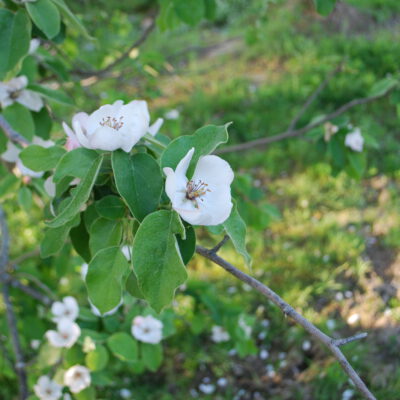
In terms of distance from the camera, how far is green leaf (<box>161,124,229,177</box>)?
0.69 m

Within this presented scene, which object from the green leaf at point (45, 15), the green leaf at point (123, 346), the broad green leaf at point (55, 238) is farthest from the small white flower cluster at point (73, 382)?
the green leaf at point (45, 15)

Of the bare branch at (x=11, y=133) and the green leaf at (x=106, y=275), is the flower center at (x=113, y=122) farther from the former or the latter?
the bare branch at (x=11, y=133)

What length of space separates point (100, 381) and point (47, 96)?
767 millimetres

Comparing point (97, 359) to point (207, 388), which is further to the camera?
point (207, 388)

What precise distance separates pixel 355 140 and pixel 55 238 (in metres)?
1.03

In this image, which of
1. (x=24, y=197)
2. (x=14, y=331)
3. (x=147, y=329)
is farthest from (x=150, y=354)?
(x=24, y=197)

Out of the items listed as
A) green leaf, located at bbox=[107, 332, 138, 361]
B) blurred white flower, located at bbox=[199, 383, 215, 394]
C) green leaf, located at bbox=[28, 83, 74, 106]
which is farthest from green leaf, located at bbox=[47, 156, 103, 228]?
blurred white flower, located at bbox=[199, 383, 215, 394]

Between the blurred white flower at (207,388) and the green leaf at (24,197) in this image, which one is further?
the blurred white flower at (207,388)

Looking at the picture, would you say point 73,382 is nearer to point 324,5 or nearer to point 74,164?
point 74,164

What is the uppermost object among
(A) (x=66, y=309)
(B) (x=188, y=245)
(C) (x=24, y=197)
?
(B) (x=188, y=245)

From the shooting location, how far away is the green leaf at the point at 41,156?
2.63ft

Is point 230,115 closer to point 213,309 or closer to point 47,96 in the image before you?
point 213,309

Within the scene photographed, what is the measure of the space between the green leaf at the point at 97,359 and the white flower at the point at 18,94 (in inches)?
23.9

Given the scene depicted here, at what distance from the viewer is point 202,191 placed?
0.69m
